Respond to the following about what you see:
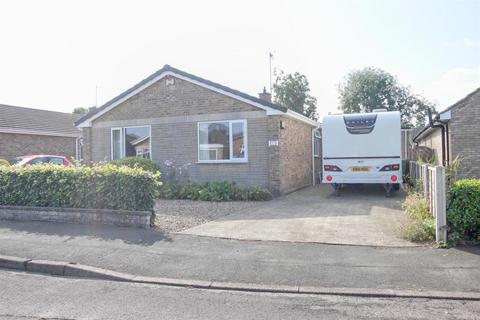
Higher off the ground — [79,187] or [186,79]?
[186,79]

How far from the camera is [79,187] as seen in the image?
30.0 ft

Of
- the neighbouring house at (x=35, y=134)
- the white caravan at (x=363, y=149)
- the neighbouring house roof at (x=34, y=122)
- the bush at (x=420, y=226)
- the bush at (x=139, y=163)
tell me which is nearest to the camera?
the bush at (x=420, y=226)

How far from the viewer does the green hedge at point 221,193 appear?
1277cm

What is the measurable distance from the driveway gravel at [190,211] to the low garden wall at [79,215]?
18.2 inches

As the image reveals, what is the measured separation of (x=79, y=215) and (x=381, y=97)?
39619 mm

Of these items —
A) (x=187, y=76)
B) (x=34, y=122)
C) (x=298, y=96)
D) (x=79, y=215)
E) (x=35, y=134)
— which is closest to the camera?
(x=79, y=215)

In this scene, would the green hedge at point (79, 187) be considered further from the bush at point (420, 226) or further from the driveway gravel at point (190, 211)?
the bush at point (420, 226)

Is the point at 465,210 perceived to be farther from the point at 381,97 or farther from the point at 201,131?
the point at 381,97

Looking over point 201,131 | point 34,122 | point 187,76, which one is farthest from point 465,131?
point 34,122

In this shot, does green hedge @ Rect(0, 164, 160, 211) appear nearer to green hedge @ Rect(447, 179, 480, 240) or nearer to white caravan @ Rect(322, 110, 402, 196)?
green hedge @ Rect(447, 179, 480, 240)

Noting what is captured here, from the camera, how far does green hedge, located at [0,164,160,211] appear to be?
341 inches

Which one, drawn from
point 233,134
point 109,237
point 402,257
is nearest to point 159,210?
point 109,237

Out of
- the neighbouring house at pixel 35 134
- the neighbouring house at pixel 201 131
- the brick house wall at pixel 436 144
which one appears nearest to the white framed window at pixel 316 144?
the neighbouring house at pixel 201 131

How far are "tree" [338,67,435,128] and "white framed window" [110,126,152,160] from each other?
31.6 m
